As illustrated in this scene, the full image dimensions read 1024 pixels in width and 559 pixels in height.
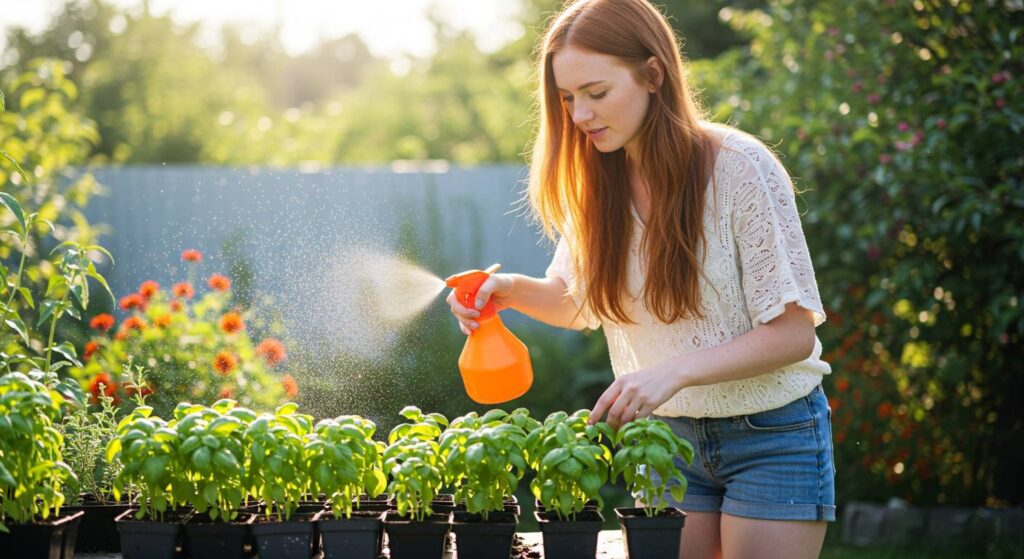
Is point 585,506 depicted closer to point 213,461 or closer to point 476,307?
point 476,307

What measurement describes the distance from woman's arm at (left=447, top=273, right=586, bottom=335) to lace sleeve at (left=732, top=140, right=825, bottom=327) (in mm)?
432

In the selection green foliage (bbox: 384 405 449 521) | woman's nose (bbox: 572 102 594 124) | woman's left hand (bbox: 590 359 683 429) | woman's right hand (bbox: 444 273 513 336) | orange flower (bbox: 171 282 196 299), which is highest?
woman's nose (bbox: 572 102 594 124)

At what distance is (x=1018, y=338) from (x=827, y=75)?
1.41 metres

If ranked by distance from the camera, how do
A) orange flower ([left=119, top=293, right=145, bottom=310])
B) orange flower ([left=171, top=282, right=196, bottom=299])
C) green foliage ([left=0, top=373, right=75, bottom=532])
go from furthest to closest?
orange flower ([left=171, top=282, right=196, bottom=299])
orange flower ([left=119, top=293, right=145, bottom=310])
green foliage ([left=0, top=373, right=75, bottom=532])

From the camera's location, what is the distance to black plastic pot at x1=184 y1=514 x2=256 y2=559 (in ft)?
5.37

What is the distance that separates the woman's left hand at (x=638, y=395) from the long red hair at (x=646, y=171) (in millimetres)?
229

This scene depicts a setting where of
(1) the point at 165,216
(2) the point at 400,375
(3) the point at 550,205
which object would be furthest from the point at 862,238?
(1) the point at 165,216

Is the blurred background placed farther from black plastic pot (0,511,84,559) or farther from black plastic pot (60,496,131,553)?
black plastic pot (0,511,84,559)

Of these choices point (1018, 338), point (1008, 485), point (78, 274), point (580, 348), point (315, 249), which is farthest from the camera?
point (580, 348)

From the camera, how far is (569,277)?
229 cm

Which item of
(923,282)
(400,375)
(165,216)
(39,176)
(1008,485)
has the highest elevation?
(165,216)

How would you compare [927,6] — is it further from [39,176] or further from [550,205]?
[39,176]

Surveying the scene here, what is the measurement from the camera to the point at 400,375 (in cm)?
438

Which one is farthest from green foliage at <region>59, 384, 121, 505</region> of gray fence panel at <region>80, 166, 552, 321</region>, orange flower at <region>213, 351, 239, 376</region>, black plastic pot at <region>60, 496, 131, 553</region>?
gray fence panel at <region>80, 166, 552, 321</region>
